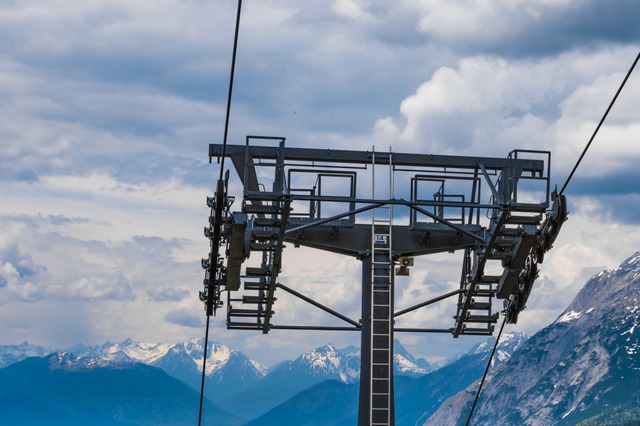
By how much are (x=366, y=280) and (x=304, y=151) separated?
4632 millimetres

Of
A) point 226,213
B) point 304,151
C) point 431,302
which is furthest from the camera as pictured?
point 431,302

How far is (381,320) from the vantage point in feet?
131

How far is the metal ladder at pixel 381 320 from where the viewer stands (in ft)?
129

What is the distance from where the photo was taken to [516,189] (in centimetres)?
3769

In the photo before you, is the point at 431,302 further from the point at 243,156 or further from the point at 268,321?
the point at 243,156

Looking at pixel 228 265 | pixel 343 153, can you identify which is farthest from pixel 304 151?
pixel 228 265

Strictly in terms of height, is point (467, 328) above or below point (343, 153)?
A: below

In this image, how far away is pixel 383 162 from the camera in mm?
39781

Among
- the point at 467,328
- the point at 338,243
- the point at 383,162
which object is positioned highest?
the point at 383,162

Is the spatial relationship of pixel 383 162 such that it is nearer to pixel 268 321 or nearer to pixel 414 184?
pixel 414 184

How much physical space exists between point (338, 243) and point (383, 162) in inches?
115

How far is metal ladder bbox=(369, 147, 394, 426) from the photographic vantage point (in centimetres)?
3947

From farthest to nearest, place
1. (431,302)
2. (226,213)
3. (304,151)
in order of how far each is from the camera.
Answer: (431,302) < (304,151) < (226,213)

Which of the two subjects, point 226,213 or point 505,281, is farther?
point 505,281
